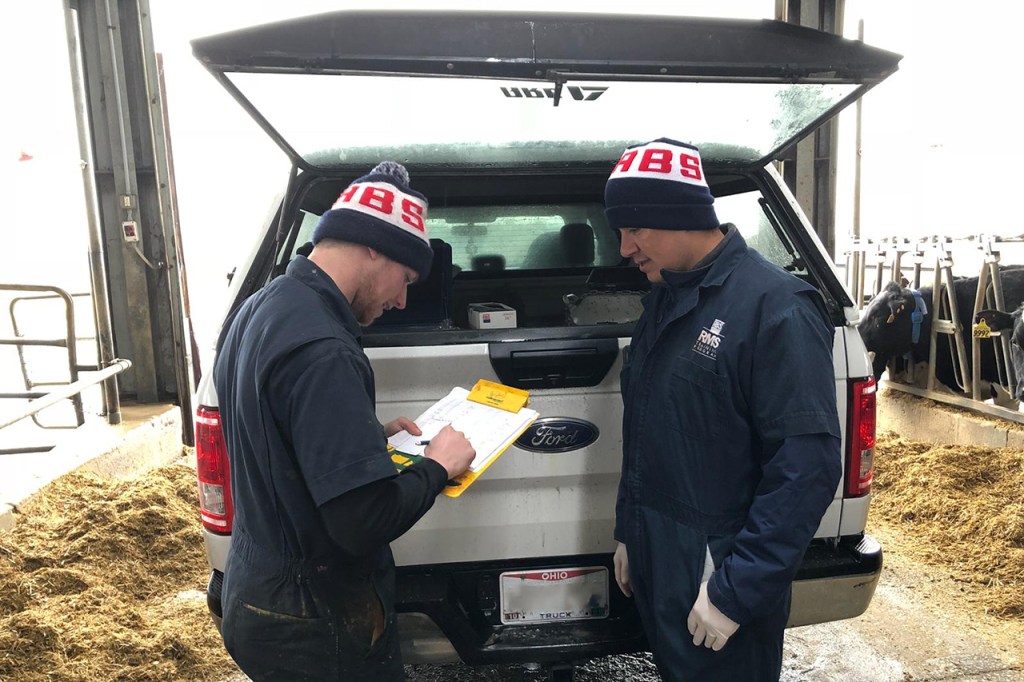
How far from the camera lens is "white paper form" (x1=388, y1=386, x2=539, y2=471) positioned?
176cm

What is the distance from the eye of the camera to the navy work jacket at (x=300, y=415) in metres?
1.37

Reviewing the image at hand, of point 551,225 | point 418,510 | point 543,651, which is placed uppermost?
point 551,225

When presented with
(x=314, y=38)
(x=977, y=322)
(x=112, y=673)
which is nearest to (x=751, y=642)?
(x=314, y=38)

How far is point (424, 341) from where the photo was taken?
207 centimetres

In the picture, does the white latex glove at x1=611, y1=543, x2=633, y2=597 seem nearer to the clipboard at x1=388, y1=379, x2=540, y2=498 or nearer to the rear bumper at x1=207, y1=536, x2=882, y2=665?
the rear bumper at x1=207, y1=536, x2=882, y2=665

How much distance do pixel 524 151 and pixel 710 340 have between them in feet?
4.22

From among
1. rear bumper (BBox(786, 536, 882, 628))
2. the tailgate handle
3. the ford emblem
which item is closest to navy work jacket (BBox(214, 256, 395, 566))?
the tailgate handle

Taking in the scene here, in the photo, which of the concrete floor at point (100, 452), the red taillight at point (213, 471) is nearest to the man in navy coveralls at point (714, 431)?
the red taillight at point (213, 471)

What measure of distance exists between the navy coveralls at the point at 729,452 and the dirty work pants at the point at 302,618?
2.21 ft

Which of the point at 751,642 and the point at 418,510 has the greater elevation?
the point at 418,510

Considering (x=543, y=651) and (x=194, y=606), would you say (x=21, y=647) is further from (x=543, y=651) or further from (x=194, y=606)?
(x=543, y=651)

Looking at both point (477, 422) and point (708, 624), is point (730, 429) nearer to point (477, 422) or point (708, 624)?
point (708, 624)

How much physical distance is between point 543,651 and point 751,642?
613 mm

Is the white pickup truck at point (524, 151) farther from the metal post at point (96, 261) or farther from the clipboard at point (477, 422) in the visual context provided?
the metal post at point (96, 261)
